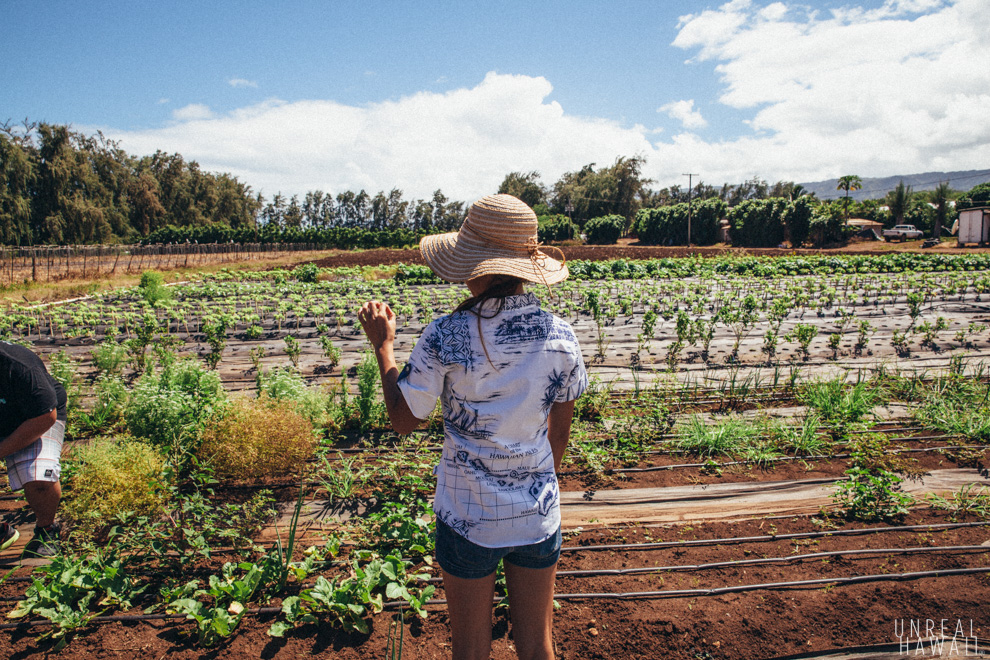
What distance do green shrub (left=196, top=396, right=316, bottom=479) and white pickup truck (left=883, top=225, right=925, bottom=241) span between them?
4645 centimetres

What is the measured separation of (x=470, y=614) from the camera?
1424 millimetres

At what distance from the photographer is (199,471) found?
3.77 m

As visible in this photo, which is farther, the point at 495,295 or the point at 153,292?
the point at 153,292

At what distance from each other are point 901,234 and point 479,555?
4744 cm

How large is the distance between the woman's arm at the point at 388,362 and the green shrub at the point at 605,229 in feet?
165

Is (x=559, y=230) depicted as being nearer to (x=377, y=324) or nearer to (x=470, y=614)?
(x=377, y=324)

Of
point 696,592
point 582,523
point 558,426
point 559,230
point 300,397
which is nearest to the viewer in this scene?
point 558,426

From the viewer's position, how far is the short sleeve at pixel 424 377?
1.36m

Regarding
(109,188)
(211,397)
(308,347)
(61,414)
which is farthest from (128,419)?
(109,188)

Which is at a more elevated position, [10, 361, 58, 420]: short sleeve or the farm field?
[10, 361, 58, 420]: short sleeve

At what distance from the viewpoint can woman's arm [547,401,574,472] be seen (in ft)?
5.09

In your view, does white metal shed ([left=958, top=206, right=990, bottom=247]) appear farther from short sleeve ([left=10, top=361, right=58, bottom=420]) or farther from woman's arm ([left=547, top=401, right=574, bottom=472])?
short sleeve ([left=10, top=361, right=58, bottom=420])

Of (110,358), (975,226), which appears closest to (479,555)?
(110,358)

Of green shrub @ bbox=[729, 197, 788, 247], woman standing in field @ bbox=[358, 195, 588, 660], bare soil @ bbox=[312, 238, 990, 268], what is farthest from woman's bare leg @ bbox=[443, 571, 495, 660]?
green shrub @ bbox=[729, 197, 788, 247]
